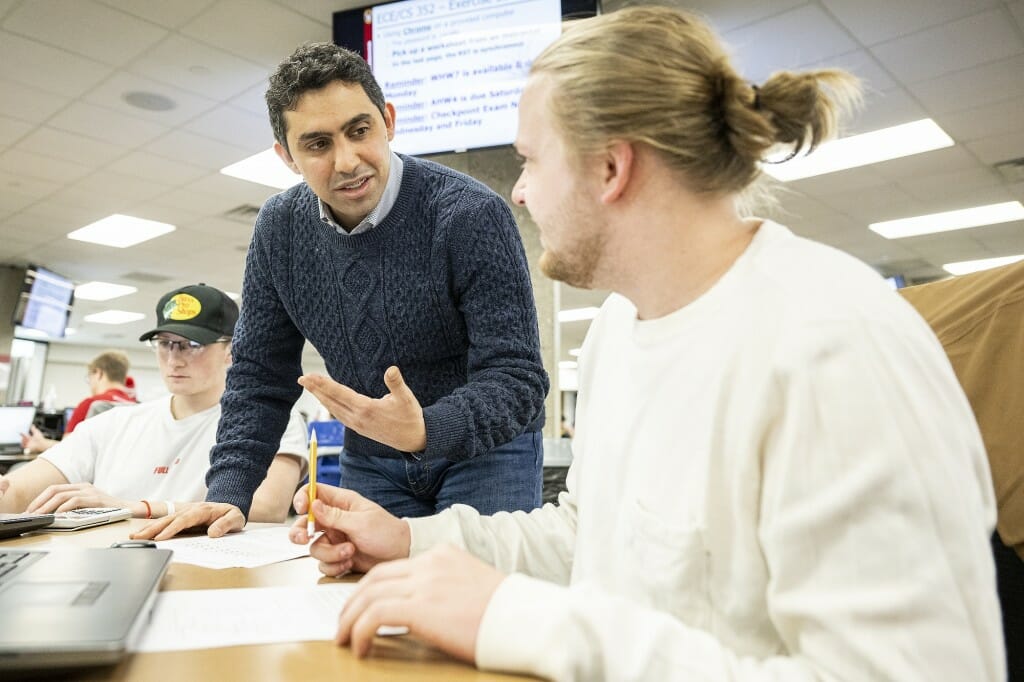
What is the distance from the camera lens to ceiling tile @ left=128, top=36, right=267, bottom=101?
3.80 m

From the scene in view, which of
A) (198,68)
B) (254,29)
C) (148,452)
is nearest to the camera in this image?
(148,452)

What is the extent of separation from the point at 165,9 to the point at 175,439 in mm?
2312

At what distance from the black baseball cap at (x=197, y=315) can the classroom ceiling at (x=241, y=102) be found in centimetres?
166

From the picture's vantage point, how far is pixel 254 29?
359 cm

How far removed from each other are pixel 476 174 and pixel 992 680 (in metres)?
3.19

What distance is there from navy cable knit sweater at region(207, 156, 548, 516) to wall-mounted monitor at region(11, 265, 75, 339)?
27.1ft

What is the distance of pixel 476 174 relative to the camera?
3.50 m

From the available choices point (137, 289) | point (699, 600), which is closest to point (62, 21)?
point (699, 600)

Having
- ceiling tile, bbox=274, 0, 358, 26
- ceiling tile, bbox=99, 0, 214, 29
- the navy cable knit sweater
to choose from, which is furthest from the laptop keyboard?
ceiling tile, bbox=99, 0, 214, 29

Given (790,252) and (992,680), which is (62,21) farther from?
(992,680)

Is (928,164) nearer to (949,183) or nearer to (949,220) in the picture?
(949,183)

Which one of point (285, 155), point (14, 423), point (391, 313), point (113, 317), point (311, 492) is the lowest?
point (311, 492)

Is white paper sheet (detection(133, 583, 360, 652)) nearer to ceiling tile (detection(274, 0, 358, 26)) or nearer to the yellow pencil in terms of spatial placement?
the yellow pencil

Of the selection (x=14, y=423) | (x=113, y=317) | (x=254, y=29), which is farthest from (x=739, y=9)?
(x=113, y=317)
